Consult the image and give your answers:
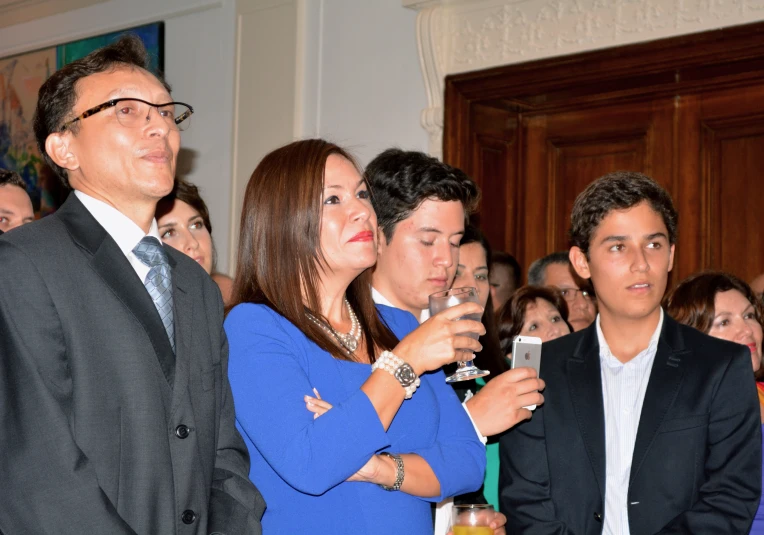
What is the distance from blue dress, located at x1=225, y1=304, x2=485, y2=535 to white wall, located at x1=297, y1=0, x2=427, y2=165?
3.52 m

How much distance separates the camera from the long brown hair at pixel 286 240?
83.0 inches

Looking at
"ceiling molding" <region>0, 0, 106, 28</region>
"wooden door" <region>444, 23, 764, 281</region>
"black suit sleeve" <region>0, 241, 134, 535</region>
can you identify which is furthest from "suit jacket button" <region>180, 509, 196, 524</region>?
"ceiling molding" <region>0, 0, 106, 28</region>

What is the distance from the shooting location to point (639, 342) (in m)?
2.66

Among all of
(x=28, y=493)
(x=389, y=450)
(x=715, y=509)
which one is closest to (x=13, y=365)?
(x=28, y=493)

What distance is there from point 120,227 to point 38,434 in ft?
1.58

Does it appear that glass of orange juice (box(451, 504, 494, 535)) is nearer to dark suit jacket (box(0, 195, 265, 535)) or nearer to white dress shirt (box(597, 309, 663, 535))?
white dress shirt (box(597, 309, 663, 535))

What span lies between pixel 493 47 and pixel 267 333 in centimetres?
359

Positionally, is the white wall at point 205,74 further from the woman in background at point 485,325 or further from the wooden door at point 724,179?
the woman in background at point 485,325

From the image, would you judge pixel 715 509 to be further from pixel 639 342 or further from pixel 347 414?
pixel 347 414

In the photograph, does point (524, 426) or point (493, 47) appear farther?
point (493, 47)

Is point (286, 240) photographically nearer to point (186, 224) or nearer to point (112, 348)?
point (112, 348)

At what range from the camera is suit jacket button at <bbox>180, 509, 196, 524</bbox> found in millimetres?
1803

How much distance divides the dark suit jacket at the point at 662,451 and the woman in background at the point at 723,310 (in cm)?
63

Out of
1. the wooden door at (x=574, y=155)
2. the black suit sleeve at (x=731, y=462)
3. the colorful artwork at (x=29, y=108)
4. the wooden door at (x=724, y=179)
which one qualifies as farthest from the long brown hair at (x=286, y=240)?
the colorful artwork at (x=29, y=108)
